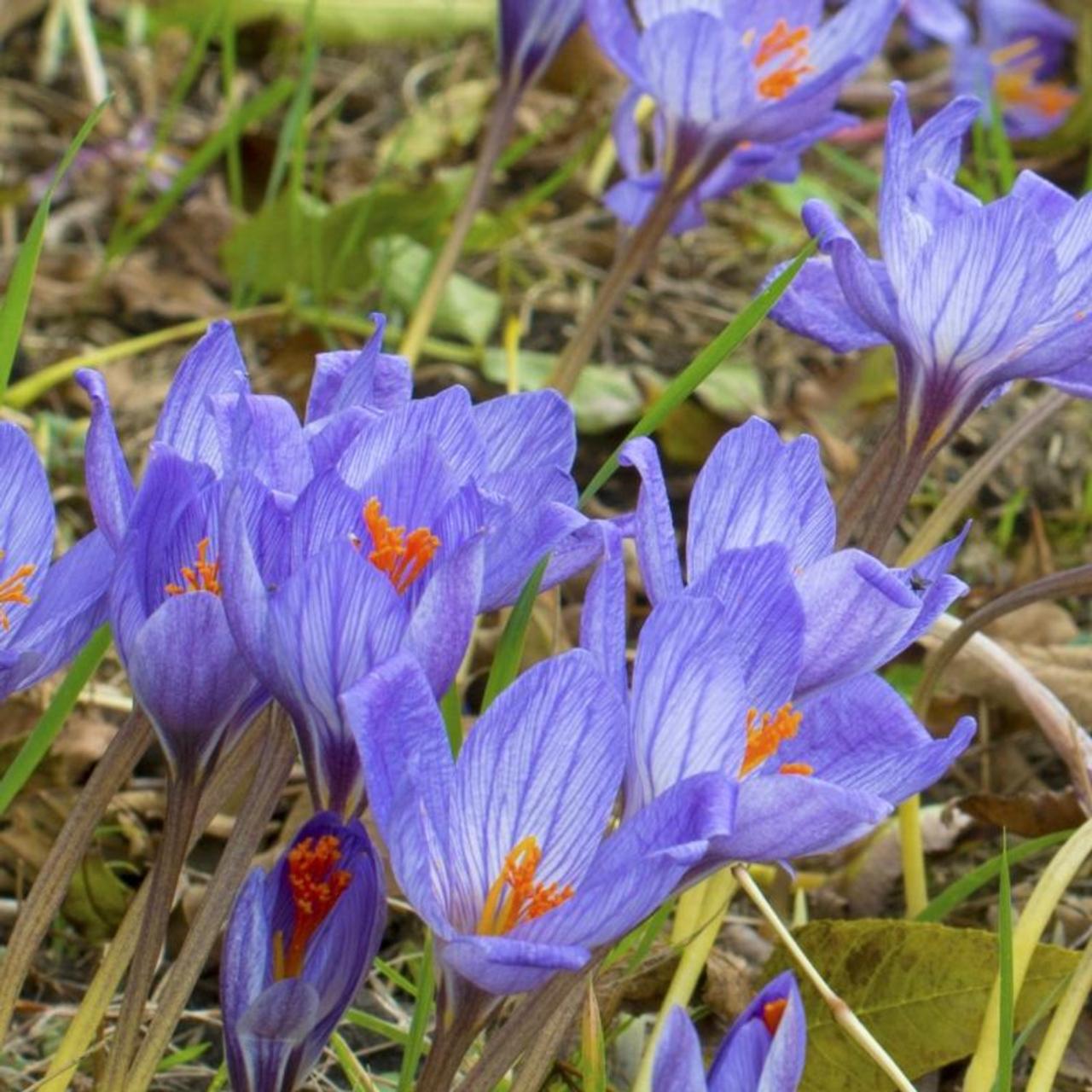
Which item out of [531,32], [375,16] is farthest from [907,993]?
[375,16]

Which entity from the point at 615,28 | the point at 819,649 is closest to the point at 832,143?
the point at 615,28

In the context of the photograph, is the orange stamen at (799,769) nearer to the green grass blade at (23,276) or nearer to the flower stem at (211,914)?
the flower stem at (211,914)

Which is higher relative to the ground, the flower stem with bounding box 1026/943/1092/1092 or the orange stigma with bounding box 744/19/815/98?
the orange stigma with bounding box 744/19/815/98

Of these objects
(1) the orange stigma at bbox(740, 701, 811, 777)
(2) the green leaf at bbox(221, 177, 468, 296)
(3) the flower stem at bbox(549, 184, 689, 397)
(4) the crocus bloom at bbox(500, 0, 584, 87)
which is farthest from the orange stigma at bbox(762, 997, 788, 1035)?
(2) the green leaf at bbox(221, 177, 468, 296)

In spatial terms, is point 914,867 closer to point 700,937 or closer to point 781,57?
point 700,937

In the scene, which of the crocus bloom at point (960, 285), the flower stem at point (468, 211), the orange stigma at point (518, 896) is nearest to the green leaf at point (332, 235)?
the flower stem at point (468, 211)

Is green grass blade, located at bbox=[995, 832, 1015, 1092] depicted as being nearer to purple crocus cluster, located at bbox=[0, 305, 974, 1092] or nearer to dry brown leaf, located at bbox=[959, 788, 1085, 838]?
purple crocus cluster, located at bbox=[0, 305, 974, 1092]

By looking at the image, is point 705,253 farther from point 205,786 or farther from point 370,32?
point 205,786
